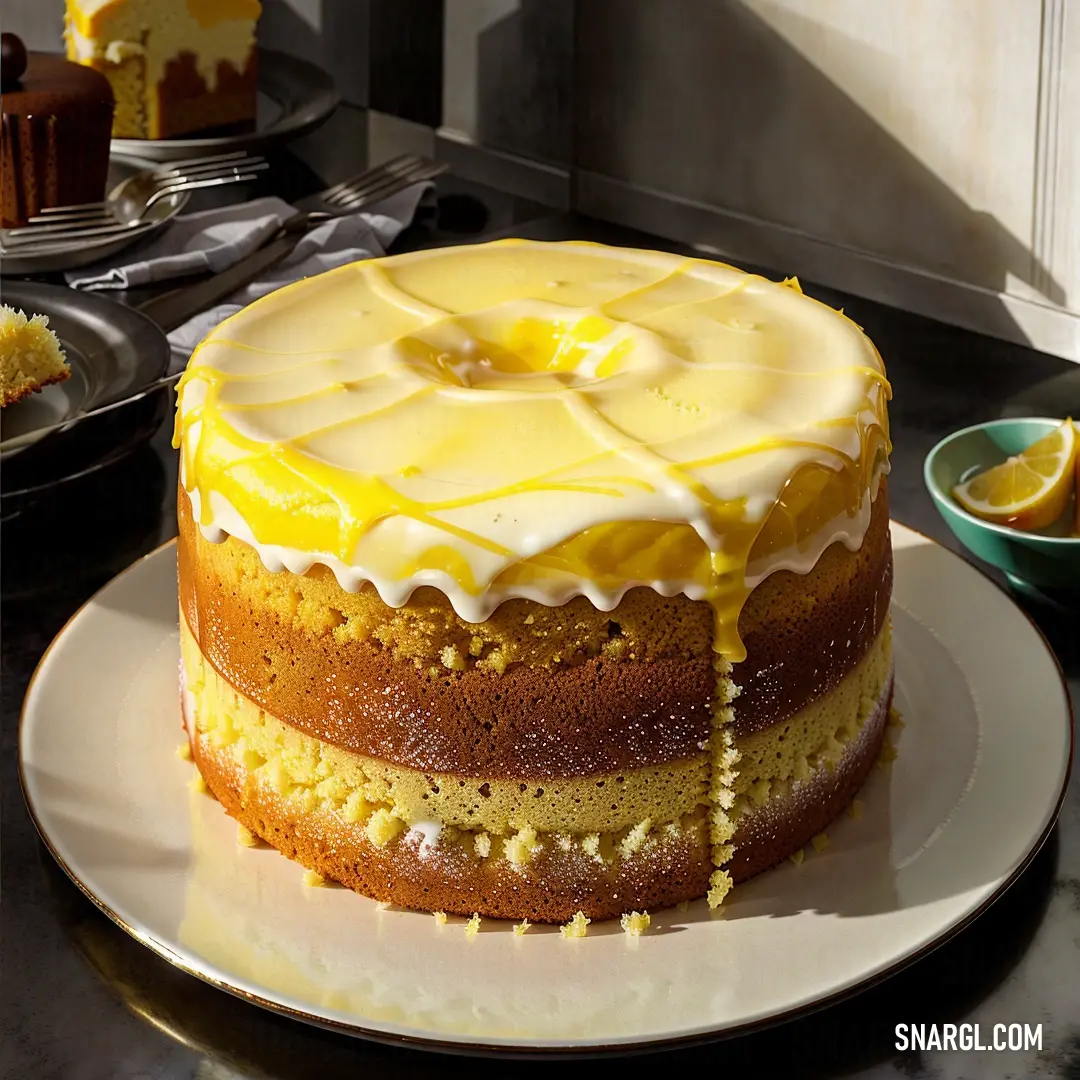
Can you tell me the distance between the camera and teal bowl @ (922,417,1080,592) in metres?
1.41

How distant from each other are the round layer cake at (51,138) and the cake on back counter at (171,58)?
5.3 inches

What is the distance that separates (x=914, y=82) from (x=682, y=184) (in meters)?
0.46

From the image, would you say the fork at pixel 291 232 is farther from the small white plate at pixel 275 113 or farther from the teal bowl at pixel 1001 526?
the teal bowl at pixel 1001 526

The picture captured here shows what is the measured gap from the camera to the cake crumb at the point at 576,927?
1.07 metres

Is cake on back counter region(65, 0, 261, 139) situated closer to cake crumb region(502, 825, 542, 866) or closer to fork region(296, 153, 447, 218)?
fork region(296, 153, 447, 218)

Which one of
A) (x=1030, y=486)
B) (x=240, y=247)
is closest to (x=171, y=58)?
(x=240, y=247)

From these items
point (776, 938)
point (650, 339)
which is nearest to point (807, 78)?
point (650, 339)

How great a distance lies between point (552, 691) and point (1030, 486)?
670 millimetres

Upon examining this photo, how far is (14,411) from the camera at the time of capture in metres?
1.70

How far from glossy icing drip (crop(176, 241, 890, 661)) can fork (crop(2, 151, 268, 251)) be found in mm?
948

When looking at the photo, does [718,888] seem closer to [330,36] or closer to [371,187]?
[371,187]

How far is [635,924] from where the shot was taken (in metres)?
1.07

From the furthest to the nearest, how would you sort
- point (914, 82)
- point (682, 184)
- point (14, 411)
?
point (682, 184) < point (914, 82) < point (14, 411)

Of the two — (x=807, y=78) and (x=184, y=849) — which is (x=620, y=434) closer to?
(x=184, y=849)
